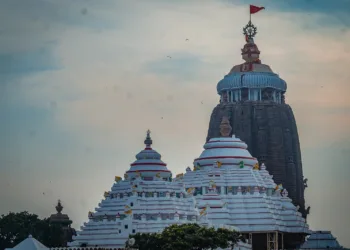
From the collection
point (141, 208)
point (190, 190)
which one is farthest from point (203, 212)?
point (141, 208)

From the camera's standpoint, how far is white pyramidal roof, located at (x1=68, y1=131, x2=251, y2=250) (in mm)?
106312

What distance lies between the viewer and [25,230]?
437 feet

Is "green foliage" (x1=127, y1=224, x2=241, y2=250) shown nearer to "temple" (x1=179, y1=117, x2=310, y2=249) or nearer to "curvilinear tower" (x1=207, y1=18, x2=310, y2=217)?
"temple" (x1=179, y1=117, x2=310, y2=249)

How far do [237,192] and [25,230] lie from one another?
85.5 ft

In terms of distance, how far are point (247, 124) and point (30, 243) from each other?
48.1 meters

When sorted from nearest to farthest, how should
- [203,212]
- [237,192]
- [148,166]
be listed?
[203,212]
[148,166]
[237,192]

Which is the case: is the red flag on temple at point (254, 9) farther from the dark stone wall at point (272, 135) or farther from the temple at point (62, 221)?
the temple at point (62, 221)

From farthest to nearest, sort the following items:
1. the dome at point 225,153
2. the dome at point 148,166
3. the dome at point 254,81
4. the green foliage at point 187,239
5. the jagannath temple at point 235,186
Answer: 1. the dome at point 254,81
2. the dome at point 225,153
3. the dome at point 148,166
4. the jagannath temple at point 235,186
5. the green foliage at point 187,239

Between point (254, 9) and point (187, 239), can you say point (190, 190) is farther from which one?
point (254, 9)

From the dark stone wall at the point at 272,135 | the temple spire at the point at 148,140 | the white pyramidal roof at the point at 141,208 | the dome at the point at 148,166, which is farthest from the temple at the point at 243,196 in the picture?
the dark stone wall at the point at 272,135

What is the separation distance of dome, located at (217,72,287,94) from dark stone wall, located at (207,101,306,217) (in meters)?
1.82

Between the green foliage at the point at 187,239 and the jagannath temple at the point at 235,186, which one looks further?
the jagannath temple at the point at 235,186

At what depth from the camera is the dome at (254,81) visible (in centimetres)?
13912

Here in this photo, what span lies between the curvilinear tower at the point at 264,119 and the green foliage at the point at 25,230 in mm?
19332
